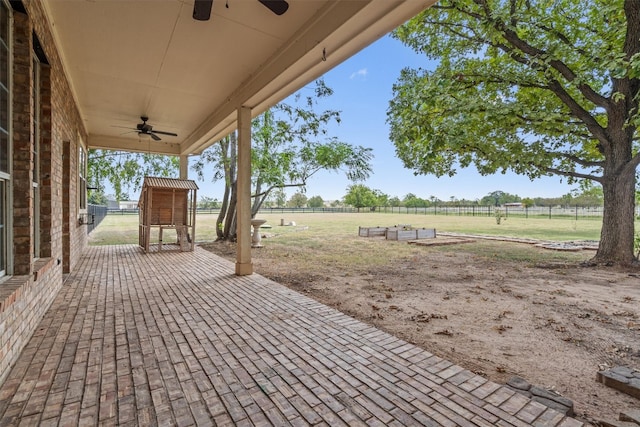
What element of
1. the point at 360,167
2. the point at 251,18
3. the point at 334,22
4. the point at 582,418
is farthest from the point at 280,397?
the point at 360,167

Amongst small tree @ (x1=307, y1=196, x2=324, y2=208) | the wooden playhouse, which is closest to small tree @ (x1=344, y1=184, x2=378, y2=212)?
small tree @ (x1=307, y1=196, x2=324, y2=208)

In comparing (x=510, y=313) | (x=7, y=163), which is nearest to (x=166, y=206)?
(x=7, y=163)

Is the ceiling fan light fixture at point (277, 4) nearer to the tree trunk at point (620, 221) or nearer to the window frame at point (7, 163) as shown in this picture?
the window frame at point (7, 163)

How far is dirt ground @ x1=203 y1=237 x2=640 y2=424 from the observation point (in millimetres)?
2383

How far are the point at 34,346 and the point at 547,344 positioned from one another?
446 cm

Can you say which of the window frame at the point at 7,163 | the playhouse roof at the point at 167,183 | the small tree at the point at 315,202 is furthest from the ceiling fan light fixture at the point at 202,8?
the small tree at the point at 315,202

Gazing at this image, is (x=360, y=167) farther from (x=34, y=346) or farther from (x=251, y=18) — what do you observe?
(x=34, y=346)

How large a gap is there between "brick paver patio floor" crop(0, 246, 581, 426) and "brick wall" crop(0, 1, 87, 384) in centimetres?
25

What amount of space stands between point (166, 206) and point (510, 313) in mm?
7531

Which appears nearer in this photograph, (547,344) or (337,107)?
(547,344)

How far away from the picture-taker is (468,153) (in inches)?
323

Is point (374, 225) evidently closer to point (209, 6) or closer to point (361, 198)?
point (209, 6)

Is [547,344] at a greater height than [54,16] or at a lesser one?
lesser

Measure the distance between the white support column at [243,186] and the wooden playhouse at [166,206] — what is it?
124 inches
